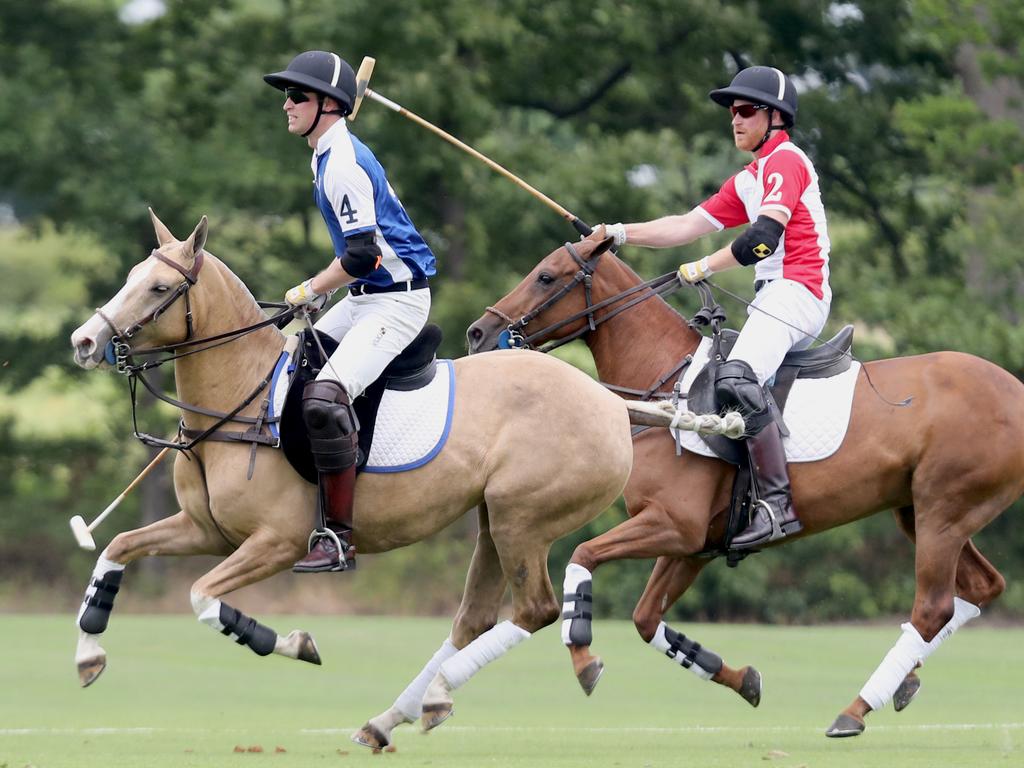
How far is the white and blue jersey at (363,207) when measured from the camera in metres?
7.95

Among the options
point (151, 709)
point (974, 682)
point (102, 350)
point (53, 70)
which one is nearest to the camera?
point (102, 350)

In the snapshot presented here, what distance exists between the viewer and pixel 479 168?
79.0 ft

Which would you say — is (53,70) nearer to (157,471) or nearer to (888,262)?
(157,471)

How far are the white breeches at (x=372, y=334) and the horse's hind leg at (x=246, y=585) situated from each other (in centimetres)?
76

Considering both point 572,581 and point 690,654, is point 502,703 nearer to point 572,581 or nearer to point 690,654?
point 690,654

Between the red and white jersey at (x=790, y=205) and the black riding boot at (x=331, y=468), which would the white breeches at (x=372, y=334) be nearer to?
the black riding boot at (x=331, y=468)

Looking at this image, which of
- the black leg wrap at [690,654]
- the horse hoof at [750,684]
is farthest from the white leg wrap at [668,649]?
the horse hoof at [750,684]

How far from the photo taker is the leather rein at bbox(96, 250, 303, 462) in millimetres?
7750

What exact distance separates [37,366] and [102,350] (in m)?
18.0

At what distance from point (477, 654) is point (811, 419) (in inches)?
92.0

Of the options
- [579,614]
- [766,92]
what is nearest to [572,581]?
[579,614]

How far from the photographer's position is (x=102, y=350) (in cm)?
764

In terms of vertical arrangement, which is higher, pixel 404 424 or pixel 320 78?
pixel 320 78

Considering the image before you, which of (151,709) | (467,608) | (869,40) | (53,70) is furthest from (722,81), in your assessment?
(467,608)
